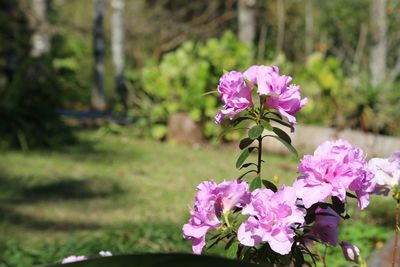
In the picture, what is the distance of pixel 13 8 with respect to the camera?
14.4 metres

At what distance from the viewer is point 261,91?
5.06ft

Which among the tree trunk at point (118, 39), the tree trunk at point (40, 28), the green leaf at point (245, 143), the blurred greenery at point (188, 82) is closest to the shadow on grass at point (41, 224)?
the green leaf at point (245, 143)

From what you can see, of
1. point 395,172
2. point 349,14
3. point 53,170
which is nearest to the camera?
point 395,172

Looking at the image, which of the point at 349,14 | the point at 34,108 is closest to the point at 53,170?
the point at 34,108

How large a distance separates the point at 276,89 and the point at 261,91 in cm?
4

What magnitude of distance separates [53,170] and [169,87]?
11.1ft

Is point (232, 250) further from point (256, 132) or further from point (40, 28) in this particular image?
point (40, 28)

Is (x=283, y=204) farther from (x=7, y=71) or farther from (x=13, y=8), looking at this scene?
(x=13, y=8)

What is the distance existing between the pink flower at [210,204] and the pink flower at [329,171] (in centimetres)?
14

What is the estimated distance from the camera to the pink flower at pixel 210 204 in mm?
1482

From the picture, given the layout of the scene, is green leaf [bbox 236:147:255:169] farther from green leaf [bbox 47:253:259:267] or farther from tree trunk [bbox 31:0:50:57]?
tree trunk [bbox 31:0:50:57]

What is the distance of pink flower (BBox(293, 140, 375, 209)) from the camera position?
147 centimetres

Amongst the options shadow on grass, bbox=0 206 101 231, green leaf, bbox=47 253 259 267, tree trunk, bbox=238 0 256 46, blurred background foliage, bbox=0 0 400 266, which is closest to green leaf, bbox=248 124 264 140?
blurred background foliage, bbox=0 0 400 266

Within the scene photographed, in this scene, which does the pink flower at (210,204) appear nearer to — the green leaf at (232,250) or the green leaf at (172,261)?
the green leaf at (232,250)
